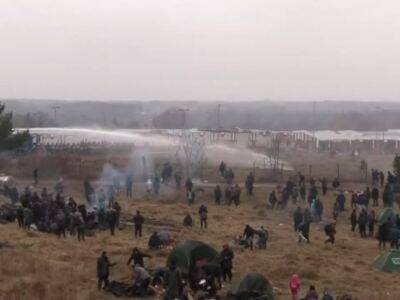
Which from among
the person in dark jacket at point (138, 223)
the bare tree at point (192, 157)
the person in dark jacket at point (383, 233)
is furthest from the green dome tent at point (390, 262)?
the bare tree at point (192, 157)

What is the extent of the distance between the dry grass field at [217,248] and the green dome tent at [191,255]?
1.36m

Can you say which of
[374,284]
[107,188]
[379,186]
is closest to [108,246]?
[374,284]

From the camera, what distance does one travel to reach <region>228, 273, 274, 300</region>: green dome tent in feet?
54.1

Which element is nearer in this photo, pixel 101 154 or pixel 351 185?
pixel 351 185

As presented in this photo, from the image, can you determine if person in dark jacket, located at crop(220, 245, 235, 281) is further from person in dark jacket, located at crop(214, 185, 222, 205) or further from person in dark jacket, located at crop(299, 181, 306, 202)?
person in dark jacket, located at crop(299, 181, 306, 202)

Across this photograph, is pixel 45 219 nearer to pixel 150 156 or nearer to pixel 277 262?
pixel 277 262

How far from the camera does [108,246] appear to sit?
23953 mm

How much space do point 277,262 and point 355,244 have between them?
213 inches

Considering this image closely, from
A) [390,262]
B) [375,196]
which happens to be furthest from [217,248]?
[375,196]

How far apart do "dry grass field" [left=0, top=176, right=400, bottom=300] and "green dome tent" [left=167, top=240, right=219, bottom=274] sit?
1359 millimetres

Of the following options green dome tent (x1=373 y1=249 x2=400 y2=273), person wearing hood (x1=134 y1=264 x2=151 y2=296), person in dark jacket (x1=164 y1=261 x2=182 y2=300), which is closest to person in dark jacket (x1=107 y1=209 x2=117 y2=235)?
person wearing hood (x1=134 y1=264 x2=151 y2=296)

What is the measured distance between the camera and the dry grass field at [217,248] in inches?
726

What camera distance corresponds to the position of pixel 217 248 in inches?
965

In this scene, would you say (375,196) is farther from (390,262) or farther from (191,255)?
(191,255)
